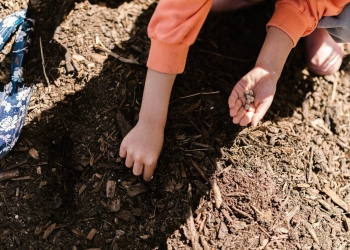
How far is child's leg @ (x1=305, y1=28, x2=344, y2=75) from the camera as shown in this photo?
6.33 ft

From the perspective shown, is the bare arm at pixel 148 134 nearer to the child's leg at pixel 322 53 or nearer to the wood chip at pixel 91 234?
the wood chip at pixel 91 234

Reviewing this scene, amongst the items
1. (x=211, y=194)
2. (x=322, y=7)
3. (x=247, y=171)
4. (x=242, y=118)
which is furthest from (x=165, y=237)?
(x=322, y=7)

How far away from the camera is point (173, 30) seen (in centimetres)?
140

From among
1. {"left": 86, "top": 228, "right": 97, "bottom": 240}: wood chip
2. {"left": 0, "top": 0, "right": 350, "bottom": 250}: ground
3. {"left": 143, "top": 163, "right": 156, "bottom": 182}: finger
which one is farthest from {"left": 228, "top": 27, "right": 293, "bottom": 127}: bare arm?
{"left": 86, "top": 228, "right": 97, "bottom": 240}: wood chip

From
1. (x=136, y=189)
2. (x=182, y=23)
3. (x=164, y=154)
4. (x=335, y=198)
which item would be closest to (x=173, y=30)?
(x=182, y=23)

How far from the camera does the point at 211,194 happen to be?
1.60 m

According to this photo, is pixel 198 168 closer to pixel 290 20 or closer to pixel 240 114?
pixel 240 114

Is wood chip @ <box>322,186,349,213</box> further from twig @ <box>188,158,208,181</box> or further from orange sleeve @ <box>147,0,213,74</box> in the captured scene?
orange sleeve @ <box>147,0,213,74</box>

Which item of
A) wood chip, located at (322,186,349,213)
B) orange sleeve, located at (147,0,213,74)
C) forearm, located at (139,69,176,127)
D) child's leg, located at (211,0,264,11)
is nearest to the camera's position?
orange sleeve, located at (147,0,213,74)

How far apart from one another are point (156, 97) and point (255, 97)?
0.34 m

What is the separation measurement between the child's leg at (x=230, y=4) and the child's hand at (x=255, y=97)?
46 centimetres

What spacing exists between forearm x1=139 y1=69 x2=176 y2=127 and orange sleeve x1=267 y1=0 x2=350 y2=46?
43 cm

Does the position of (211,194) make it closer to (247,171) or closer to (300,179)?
(247,171)

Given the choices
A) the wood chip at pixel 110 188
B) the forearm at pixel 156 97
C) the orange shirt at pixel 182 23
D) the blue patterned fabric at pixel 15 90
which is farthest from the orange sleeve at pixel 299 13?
the blue patterned fabric at pixel 15 90
